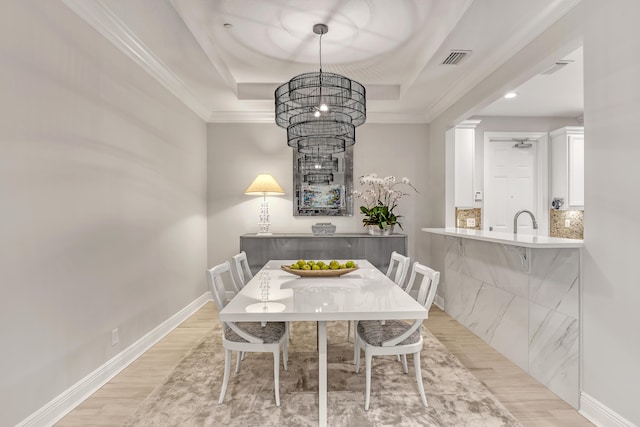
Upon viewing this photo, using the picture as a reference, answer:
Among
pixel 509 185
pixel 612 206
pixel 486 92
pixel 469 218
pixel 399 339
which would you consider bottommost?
pixel 399 339

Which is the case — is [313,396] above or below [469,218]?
below

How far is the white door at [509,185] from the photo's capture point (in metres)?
5.20

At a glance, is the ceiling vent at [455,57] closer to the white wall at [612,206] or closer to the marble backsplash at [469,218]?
the white wall at [612,206]

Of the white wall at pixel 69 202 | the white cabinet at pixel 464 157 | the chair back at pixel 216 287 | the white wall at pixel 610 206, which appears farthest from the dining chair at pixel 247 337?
the white cabinet at pixel 464 157

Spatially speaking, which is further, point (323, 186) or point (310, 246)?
point (323, 186)

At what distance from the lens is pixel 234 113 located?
493 cm

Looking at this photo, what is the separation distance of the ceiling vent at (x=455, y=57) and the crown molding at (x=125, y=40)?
2547 mm

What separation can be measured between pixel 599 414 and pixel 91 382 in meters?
3.08

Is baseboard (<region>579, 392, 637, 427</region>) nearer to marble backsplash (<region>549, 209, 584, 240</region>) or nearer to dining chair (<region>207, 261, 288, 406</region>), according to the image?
dining chair (<region>207, 261, 288, 406</region>)

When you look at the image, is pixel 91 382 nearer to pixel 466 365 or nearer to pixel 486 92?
pixel 466 365

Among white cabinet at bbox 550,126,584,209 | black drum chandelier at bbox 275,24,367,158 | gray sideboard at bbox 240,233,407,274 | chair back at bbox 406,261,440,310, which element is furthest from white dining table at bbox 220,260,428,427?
white cabinet at bbox 550,126,584,209

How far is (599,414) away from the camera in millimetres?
2043

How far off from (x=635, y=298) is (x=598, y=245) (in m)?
0.35

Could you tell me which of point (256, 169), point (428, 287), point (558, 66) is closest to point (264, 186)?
point (256, 169)
